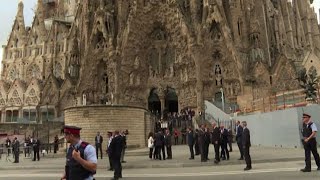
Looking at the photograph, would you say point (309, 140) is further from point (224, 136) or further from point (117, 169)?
point (224, 136)

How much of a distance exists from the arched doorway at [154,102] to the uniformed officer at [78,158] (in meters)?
34.4

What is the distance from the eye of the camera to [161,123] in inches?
1090

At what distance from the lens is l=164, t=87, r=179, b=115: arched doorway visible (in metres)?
39.6

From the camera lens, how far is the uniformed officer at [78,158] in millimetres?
4227

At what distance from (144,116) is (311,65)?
2503 centimetres

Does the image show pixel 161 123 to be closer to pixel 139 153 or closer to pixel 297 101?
pixel 139 153

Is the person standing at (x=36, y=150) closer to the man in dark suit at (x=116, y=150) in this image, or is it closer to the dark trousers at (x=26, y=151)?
the dark trousers at (x=26, y=151)

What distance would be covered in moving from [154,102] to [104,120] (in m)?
21.1

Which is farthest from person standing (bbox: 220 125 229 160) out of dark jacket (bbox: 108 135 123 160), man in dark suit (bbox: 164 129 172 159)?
dark jacket (bbox: 108 135 123 160)

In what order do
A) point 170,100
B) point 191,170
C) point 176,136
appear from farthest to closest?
point 170,100 < point 176,136 < point 191,170

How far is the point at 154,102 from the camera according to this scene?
41.6 m

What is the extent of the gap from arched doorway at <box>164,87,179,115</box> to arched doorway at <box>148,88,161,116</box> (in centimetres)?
106

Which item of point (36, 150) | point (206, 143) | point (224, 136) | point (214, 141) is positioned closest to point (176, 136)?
point (36, 150)

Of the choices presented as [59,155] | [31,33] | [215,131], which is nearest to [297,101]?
[215,131]
